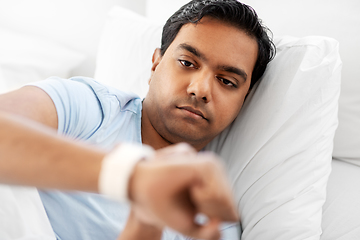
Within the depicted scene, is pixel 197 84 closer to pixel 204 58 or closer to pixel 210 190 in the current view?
pixel 204 58

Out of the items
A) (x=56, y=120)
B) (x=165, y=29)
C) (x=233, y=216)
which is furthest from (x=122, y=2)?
(x=233, y=216)

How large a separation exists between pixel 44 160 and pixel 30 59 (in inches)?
53.1

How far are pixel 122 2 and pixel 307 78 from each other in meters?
1.23

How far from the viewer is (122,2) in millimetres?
1858

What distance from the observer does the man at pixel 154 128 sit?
37cm

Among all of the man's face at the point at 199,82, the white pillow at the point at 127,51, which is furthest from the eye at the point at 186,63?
the white pillow at the point at 127,51

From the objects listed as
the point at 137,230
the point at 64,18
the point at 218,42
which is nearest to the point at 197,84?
the point at 218,42

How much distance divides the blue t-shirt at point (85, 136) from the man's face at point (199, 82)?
14cm

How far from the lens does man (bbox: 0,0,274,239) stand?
37cm

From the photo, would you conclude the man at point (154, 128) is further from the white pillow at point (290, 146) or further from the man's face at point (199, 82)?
the white pillow at point (290, 146)

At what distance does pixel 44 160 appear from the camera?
41cm

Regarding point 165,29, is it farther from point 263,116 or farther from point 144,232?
point 144,232

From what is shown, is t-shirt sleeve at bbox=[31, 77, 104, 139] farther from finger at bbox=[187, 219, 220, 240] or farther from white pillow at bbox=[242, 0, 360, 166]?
white pillow at bbox=[242, 0, 360, 166]

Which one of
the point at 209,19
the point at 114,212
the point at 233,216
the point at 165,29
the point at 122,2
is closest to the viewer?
the point at 233,216
